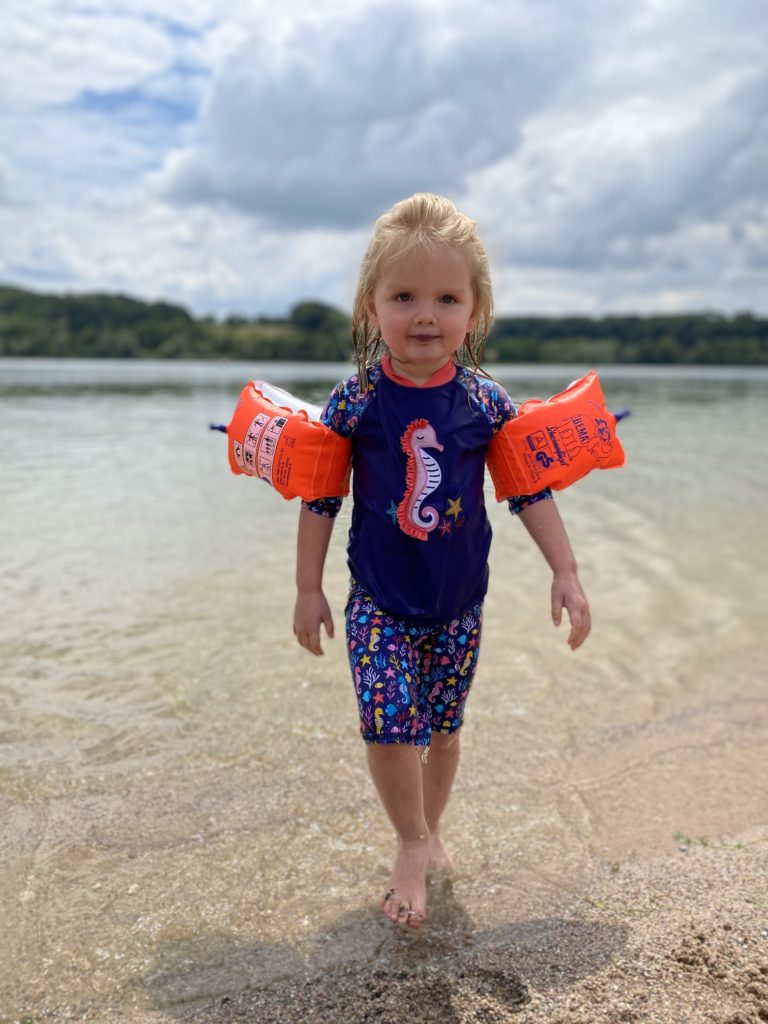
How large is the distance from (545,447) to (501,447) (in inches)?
5.7

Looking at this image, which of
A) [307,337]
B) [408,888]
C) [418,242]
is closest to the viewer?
[418,242]

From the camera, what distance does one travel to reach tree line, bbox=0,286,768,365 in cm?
9038

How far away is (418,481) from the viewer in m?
2.64

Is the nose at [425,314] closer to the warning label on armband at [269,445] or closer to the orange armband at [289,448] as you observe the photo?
the orange armband at [289,448]

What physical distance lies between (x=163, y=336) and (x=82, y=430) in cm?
8575

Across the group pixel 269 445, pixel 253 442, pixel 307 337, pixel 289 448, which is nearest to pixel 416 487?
pixel 289 448

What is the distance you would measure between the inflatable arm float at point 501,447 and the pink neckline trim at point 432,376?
0.84ft

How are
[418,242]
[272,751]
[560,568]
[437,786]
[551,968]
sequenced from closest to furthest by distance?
1. [551,968]
2. [418,242]
3. [560,568]
4. [437,786]
5. [272,751]

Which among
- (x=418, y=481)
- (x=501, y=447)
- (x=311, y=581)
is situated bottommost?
(x=311, y=581)

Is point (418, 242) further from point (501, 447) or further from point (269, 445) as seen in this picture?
point (269, 445)

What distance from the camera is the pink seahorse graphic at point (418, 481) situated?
8.66 feet

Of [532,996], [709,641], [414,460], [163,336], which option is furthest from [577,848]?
[163,336]

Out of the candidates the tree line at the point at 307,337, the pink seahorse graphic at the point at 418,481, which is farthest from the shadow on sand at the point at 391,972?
the tree line at the point at 307,337

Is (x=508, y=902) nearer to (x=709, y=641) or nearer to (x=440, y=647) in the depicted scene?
(x=440, y=647)
